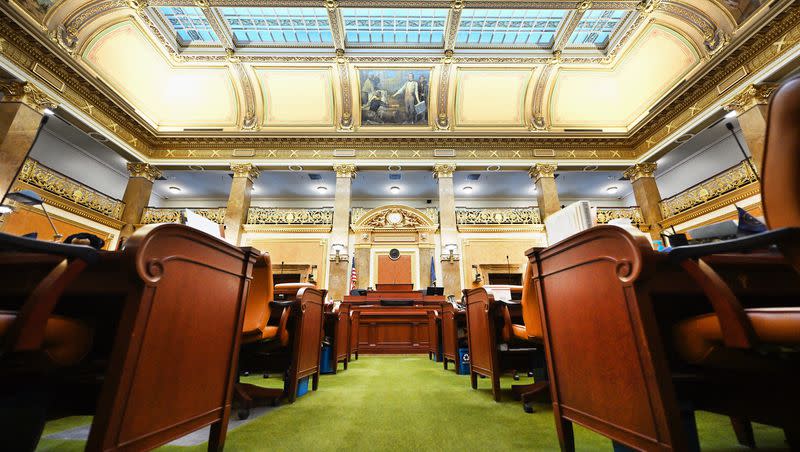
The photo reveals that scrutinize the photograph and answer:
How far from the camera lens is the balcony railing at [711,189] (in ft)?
25.7

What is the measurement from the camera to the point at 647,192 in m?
9.98

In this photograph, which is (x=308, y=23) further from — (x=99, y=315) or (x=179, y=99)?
(x=99, y=315)

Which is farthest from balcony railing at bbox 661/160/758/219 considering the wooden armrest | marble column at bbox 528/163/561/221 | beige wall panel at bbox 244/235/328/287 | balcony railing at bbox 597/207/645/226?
beige wall panel at bbox 244/235/328/287

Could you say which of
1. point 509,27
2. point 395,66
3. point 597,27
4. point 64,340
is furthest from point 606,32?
point 64,340

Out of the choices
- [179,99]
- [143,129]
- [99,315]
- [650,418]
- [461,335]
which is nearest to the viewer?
[650,418]

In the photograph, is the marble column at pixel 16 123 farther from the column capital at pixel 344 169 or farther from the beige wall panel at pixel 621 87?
the beige wall panel at pixel 621 87

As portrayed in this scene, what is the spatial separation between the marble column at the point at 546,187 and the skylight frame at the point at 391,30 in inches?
201

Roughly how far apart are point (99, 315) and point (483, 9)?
34.4 ft

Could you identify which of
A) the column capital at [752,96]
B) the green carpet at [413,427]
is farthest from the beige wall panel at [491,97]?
the green carpet at [413,427]

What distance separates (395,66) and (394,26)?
1.08 metres

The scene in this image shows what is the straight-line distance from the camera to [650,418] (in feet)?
3.28

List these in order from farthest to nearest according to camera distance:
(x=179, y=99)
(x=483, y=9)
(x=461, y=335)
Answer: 1. (x=179, y=99)
2. (x=483, y=9)
3. (x=461, y=335)

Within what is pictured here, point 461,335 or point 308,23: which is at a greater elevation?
point 308,23

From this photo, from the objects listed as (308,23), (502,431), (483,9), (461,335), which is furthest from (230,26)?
(502,431)
